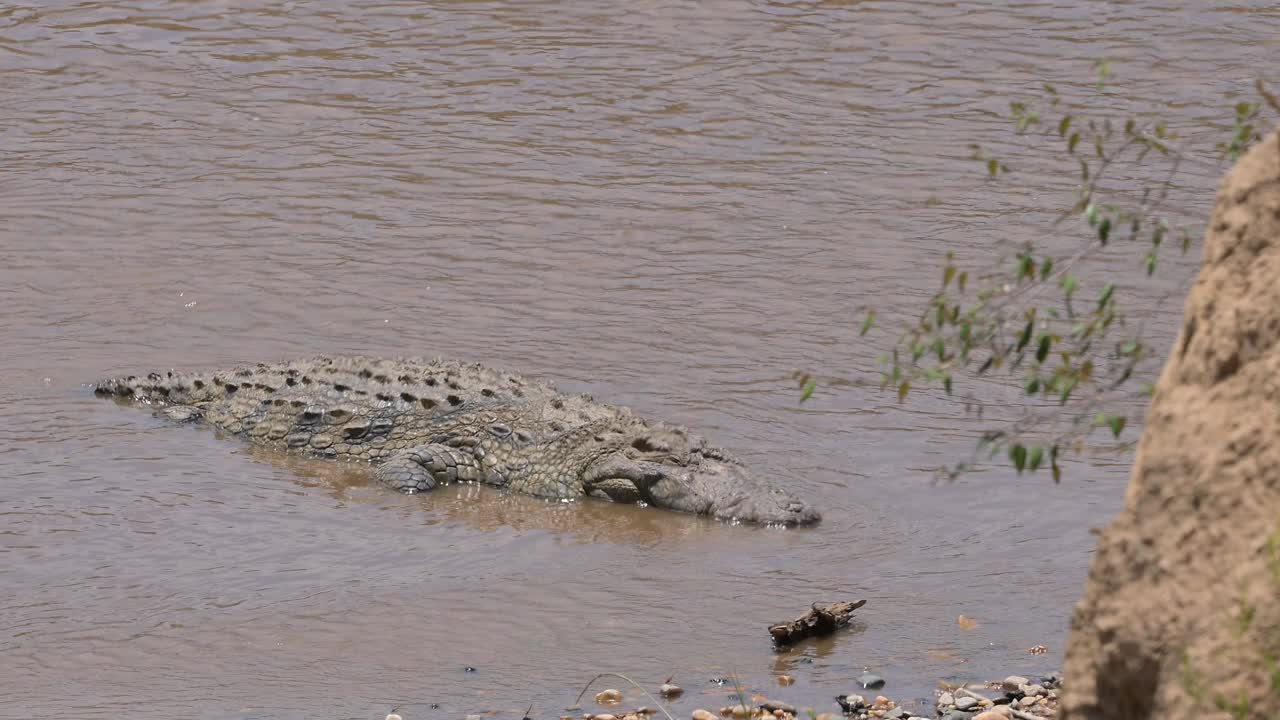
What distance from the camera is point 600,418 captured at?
999 cm

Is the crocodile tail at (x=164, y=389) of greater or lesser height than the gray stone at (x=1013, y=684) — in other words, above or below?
above

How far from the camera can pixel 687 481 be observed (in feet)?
30.3

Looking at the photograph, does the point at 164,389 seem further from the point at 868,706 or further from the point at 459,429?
the point at 868,706

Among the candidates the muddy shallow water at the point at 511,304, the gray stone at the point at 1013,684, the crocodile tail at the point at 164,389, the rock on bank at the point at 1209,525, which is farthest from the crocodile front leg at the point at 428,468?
→ the rock on bank at the point at 1209,525

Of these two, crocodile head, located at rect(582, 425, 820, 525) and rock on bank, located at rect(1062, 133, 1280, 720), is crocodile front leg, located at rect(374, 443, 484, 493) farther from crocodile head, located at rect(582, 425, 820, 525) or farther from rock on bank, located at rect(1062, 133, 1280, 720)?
rock on bank, located at rect(1062, 133, 1280, 720)

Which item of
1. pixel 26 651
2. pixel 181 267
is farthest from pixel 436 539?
pixel 181 267

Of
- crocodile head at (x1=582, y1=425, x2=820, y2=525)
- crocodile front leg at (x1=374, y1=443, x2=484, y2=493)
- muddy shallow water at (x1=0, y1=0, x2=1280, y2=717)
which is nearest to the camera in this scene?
muddy shallow water at (x1=0, y1=0, x2=1280, y2=717)

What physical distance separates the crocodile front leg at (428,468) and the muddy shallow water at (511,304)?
0.56 ft

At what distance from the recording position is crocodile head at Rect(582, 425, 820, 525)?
8922 mm

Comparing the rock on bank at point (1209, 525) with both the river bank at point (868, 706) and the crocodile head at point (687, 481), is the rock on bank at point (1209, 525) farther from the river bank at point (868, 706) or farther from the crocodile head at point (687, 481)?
the crocodile head at point (687, 481)

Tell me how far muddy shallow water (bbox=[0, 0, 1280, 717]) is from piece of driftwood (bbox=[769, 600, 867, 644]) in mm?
80

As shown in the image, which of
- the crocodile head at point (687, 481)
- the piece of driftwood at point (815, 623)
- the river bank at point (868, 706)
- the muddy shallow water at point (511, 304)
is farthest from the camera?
the crocodile head at point (687, 481)

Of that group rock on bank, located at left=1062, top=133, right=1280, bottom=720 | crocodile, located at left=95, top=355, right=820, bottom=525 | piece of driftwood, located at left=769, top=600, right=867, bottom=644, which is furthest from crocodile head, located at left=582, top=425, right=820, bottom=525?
rock on bank, located at left=1062, top=133, right=1280, bottom=720

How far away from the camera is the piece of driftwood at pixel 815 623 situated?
712cm
